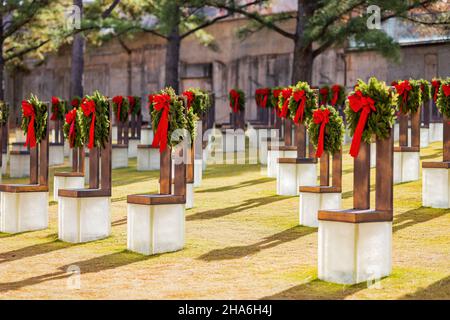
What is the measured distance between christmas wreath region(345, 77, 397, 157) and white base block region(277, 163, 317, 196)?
4848 millimetres

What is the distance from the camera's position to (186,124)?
34.7ft

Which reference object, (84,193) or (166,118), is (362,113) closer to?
(166,118)

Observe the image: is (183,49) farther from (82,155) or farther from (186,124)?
(186,124)

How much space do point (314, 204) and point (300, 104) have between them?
250cm

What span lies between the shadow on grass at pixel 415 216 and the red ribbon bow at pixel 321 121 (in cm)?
121

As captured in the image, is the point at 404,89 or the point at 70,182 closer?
the point at 70,182

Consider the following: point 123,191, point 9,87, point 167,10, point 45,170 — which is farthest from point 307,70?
point 9,87

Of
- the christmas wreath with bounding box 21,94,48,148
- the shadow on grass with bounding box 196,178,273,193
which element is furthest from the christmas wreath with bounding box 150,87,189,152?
the shadow on grass with bounding box 196,178,273,193

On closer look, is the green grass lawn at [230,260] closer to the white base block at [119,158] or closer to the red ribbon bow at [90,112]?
the red ribbon bow at [90,112]

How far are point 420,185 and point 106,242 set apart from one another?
5.20m

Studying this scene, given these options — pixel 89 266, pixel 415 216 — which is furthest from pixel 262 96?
pixel 89 266

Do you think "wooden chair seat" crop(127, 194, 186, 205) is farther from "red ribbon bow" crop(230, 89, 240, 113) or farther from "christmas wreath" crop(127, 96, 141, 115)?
Answer: "red ribbon bow" crop(230, 89, 240, 113)

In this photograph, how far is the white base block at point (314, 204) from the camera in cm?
1090

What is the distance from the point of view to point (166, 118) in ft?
33.5
